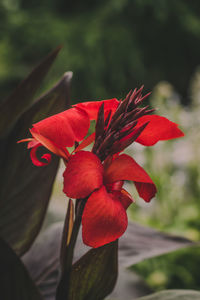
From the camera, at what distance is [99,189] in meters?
0.27

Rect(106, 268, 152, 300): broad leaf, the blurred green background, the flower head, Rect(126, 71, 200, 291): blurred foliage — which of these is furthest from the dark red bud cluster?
the blurred green background

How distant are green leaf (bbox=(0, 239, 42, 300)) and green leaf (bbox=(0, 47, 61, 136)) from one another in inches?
7.0

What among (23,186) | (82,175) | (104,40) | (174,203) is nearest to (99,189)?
(82,175)

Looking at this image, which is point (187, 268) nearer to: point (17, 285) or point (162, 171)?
point (162, 171)

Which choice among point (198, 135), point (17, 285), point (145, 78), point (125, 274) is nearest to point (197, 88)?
point (198, 135)

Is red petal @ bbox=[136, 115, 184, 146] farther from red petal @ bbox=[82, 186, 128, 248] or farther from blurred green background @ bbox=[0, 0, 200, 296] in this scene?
blurred green background @ bbox=[0, 0, 200, 296]

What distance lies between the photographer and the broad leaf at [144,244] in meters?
0.45

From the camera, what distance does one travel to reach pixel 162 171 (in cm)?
128

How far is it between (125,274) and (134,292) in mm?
45

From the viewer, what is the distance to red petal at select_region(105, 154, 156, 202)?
0.91 feet

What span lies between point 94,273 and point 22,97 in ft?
0.76

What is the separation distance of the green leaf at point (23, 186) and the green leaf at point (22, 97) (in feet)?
0.06

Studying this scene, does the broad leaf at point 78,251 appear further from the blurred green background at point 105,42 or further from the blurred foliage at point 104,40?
the blurred foliage at point 104,40

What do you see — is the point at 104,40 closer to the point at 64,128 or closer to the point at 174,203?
the point at 174,203
